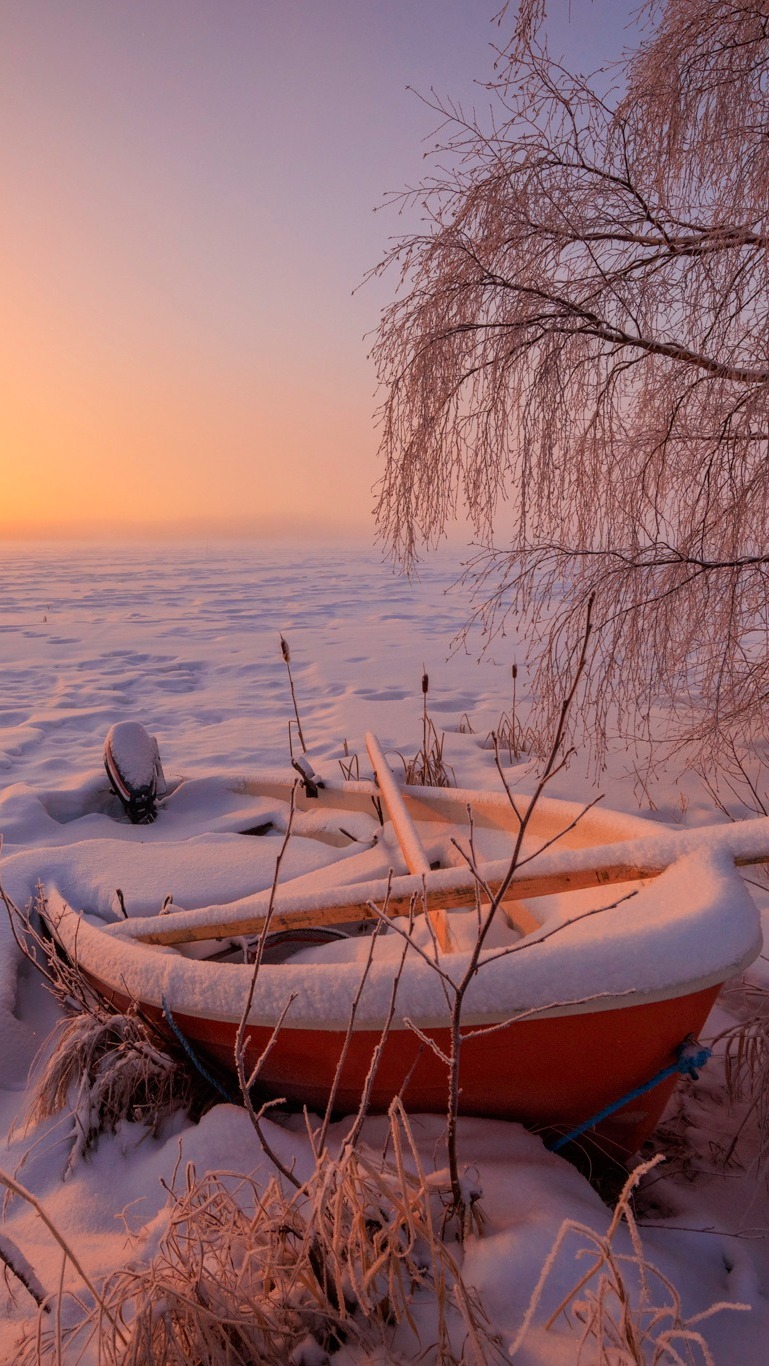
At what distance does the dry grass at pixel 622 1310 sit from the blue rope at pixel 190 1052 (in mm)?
1116

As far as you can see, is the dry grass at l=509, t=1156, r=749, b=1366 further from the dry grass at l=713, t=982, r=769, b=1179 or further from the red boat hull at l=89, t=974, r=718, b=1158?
the dry grass at l=713, t=982, r=769, b=1179

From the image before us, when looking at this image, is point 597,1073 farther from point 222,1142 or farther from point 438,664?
point 438,664

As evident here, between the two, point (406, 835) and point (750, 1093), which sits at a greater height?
point (406, 835)

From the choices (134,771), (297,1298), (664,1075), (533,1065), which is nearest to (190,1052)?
(297,1298)

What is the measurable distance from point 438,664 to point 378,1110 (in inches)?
296

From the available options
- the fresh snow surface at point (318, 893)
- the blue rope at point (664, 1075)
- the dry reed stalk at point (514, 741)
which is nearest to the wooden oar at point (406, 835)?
the fresh snow surface at point (318, 893)

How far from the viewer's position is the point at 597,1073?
5.95 ft

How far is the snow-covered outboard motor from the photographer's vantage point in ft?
13.5

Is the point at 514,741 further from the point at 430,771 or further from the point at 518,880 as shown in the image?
the point at 518,880

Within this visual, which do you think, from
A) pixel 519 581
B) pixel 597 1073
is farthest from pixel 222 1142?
pixel 519 581

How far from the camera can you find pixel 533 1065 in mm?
1803

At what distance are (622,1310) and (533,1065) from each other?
69cm

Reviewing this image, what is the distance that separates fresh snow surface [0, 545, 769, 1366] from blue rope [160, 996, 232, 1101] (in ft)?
0.35

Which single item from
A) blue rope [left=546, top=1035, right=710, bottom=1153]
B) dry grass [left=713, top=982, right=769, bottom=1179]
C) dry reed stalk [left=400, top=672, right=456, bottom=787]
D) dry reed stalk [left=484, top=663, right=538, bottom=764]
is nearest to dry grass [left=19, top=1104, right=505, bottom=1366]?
blue rope [left=546, top=1035, right=710, bottom=1153]
